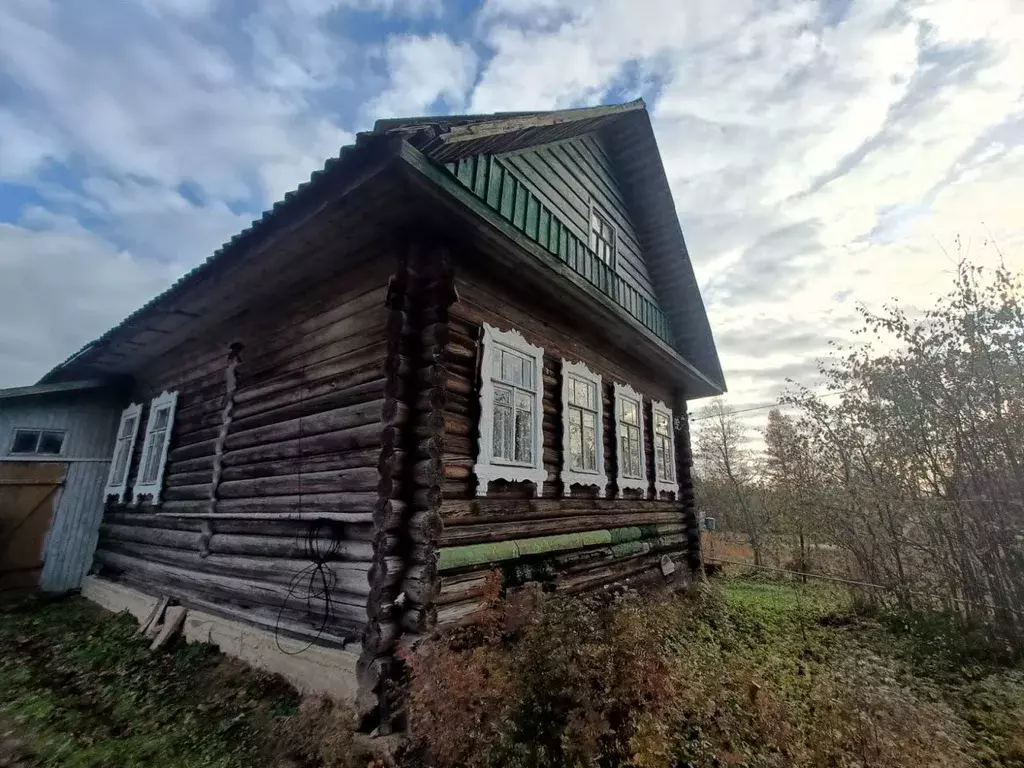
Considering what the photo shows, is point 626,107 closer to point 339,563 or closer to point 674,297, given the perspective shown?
point 674,297

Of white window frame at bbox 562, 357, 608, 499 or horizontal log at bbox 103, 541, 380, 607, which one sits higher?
white window frame at bbox 562, 357, 608, 499

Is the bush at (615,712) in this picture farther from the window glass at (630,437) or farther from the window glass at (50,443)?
the window glass at (50,443)

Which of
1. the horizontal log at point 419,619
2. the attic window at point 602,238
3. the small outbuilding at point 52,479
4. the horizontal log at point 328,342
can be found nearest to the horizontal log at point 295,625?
the horizontal log at point 419,619

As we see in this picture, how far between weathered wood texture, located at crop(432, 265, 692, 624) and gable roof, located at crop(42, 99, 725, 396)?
58.5 inches

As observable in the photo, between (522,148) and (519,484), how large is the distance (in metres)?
4.64

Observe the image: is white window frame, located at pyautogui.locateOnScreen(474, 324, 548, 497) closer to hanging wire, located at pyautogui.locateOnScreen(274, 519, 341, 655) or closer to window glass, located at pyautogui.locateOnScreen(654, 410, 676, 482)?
hanging wire, located at pyautogui.locateOnScreen(274, 519, 341, 655)

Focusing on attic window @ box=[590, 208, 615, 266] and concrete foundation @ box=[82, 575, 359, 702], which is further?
attic window @ box=[590, 208, 615, 266]

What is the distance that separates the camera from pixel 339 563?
4.80m

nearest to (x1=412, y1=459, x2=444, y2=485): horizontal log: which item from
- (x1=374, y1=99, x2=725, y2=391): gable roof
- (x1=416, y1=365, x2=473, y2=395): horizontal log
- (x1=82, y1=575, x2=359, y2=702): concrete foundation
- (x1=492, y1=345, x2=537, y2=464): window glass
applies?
(x1=416, y1=365, x2=473, y2=395): horizontal log

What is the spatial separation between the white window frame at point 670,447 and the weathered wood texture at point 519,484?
22.6 inches

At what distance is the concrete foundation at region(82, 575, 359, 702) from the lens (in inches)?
171

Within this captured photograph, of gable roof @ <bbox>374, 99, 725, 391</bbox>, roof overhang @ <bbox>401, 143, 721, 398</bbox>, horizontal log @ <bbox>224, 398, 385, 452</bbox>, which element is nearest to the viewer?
roof overhang @ <bbox>401, 143, 721, 398</bbox>

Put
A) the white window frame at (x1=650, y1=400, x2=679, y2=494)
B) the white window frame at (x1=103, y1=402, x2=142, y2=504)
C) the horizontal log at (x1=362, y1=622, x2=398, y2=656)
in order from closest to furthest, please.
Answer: the horizontal log at (x1=362, y1=622, x2=398, y2=656) → the white window frame at (x1=103, y1=402, x2=142, y2=504) → the white window frame at (x1=650, y1=400, x2=679, y2=494)

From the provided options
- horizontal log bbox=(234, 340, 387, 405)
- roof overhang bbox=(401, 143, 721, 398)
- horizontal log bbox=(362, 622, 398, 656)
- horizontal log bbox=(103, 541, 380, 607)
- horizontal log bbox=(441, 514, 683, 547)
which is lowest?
horizontal log bbox=(362, 622, 398, 656)
